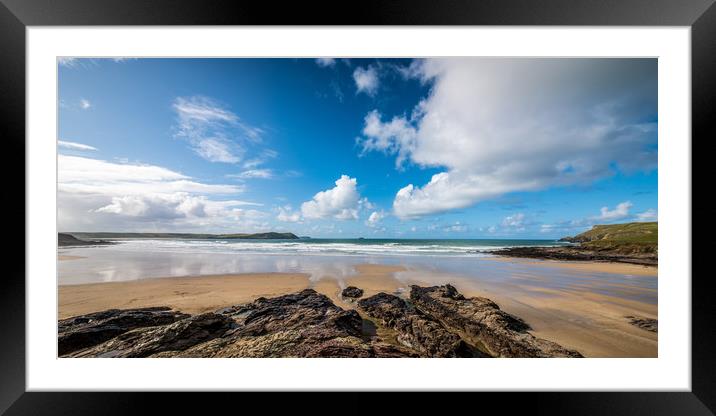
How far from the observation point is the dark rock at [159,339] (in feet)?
7.32

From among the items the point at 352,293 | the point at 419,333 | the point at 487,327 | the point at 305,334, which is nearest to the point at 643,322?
the point at 487,327

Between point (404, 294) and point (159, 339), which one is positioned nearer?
point (159, 339)

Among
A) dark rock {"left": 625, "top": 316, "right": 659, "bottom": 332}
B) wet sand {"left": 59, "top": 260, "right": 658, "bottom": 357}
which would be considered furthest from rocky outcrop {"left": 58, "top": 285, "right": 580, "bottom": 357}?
dark rock {"left": 625, "top": 316, "right": 659, "bottom": 332}

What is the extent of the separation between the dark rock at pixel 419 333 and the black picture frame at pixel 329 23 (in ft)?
2.59

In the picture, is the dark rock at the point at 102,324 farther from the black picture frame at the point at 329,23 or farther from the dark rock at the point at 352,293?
the dark rock at the point at 352,293

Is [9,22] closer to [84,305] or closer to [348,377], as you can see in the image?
[348,377]

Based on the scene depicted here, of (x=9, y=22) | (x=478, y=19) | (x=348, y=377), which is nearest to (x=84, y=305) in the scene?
(x=9, y=22)

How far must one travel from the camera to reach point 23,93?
1486mm

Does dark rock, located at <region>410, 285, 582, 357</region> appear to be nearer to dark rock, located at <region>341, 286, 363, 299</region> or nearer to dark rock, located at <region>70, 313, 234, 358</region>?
dark rock, located at <region>341, 286, 363, 299</region>

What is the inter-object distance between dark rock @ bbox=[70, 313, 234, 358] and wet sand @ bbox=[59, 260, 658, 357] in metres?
1.00

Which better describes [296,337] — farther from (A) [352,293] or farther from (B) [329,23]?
(B) [329,23]

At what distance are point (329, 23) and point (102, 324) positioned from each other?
13.8ft

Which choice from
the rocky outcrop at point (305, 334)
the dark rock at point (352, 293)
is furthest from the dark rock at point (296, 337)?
the dark rock at point (352, 293)

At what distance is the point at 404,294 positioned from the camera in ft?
14.2
